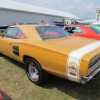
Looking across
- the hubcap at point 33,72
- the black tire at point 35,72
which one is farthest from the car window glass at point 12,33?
the hubcap at point 33,72

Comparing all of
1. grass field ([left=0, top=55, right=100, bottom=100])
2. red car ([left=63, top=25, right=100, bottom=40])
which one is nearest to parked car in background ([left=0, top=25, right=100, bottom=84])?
grass field ([left=0, top=55, right=100, bottom=100])

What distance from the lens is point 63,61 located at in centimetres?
273

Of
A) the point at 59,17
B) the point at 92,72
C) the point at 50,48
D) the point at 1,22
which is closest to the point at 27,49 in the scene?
the point at 50,48

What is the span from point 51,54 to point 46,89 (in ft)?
3.33

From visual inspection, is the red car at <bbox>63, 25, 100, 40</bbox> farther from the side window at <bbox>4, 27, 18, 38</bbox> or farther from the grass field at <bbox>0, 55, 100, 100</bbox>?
the side window at <bbox>4, 27, 18, 38</bbox>

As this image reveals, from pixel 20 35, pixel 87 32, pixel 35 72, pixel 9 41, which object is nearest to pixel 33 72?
pixel 35 72

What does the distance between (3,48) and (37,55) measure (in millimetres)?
2206

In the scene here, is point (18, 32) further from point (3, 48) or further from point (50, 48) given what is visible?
point (50, 48)

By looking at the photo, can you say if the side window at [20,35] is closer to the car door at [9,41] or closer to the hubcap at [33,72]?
the car door at [9,41]

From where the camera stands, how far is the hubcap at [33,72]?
3560mm

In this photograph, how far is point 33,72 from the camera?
372 cm

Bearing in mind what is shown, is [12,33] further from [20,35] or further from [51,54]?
[51,54]

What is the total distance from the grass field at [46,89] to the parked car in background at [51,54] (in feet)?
0.83

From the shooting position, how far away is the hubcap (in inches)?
140
